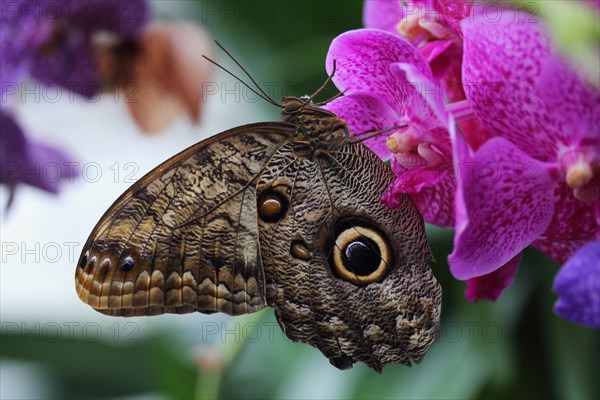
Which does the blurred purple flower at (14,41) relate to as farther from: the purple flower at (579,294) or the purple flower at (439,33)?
the purple flower at (579,294)

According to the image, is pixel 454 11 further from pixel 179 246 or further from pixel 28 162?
pixel 28 162

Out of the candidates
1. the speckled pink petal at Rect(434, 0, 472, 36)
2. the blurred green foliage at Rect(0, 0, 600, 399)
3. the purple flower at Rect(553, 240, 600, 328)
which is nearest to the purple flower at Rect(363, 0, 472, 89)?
the speckled pink petal at Rect(434, 0, 472, 36)

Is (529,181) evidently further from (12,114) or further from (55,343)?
(55,343)

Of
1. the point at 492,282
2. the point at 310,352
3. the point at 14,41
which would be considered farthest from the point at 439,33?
the point at 310,352

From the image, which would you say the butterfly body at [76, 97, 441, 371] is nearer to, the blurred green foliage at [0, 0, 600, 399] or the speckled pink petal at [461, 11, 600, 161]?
the speckled pink petal at [461, 11, 600, 161]

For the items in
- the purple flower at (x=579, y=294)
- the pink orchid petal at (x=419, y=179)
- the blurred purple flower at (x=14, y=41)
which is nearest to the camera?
the purple flower at (x=579, y=294)

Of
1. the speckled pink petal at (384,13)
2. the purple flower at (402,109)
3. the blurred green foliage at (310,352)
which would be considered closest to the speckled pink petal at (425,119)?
the purple flower at (402,109)

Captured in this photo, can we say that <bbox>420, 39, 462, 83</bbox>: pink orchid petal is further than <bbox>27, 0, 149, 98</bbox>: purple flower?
No
